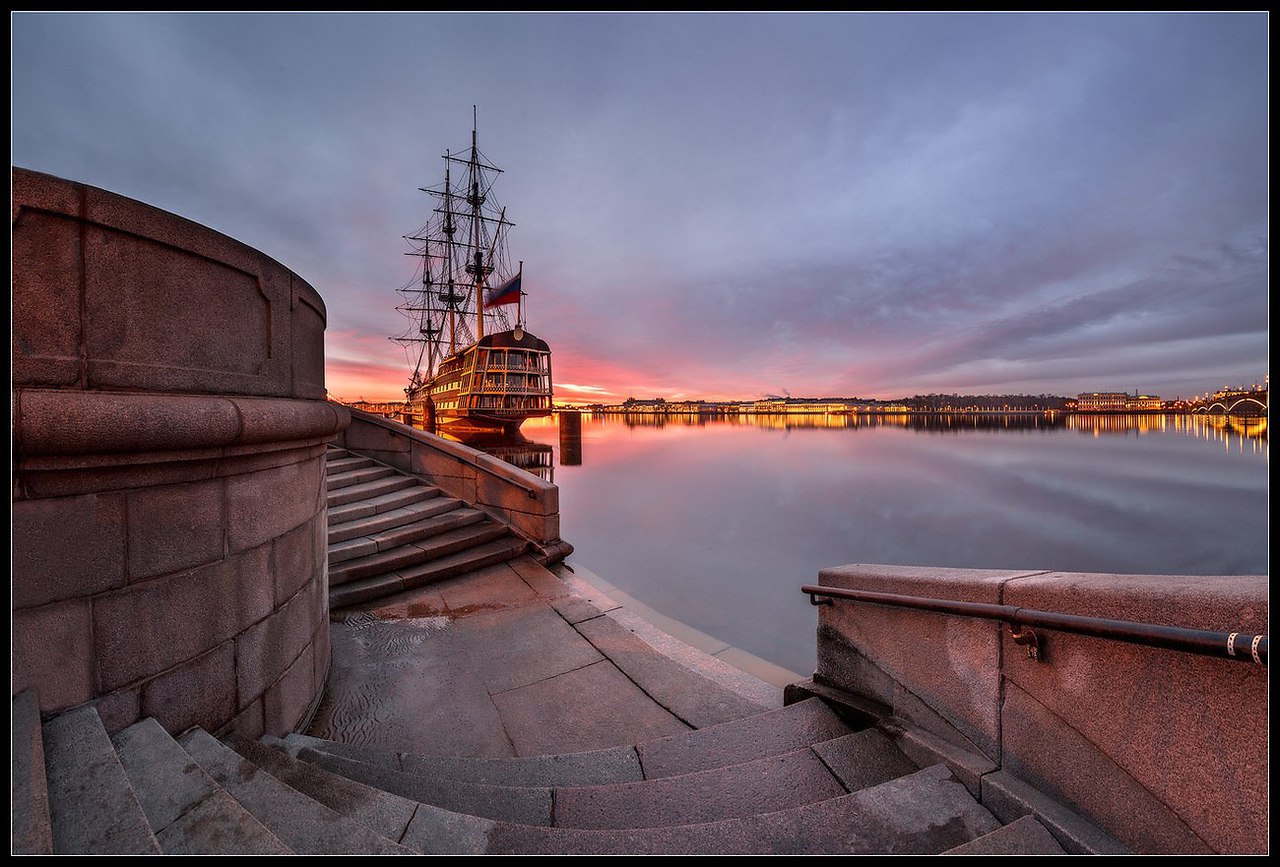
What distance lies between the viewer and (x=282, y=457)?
3.57 m

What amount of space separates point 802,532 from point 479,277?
4747 cm

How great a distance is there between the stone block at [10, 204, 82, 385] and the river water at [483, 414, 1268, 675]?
364 inches

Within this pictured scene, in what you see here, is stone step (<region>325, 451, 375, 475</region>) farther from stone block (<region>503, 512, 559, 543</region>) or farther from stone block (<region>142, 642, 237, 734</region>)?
stone block (<region>142, 642, 237, 734</region>)

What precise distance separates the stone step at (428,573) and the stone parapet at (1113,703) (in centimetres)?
656

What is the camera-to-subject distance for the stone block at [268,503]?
123 inches

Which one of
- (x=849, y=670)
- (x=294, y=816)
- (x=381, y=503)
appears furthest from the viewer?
(x=381, y=503)

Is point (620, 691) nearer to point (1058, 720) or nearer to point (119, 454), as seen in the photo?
point (1058, 720)

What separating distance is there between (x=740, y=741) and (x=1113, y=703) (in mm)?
2267

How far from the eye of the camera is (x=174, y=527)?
2789 millimetres

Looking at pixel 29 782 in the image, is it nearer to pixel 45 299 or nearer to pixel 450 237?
pixel 45 299

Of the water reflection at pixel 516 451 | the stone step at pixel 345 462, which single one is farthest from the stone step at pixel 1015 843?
the water reflection at pixel 516 451

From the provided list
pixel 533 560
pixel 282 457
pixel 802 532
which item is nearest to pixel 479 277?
pixel 802 532

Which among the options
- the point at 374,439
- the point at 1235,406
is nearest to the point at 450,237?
the point at 374,439

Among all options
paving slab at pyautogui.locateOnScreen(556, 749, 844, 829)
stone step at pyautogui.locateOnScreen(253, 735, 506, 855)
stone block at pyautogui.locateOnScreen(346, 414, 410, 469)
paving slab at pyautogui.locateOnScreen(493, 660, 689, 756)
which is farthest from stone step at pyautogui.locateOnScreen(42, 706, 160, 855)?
stone block at pyautogui.locateOnScreen(346, 414, 410, 469)
